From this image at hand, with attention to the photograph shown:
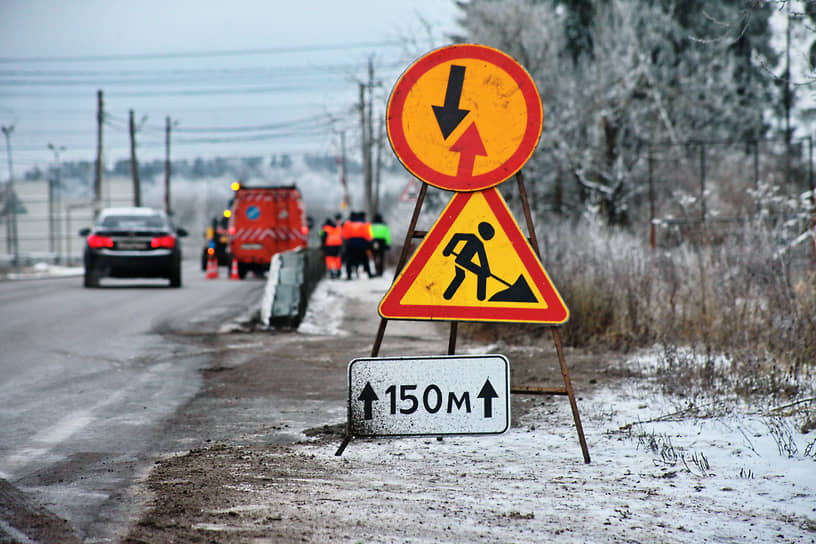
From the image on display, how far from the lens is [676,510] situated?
13.7 feet

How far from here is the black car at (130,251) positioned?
69.9 ft

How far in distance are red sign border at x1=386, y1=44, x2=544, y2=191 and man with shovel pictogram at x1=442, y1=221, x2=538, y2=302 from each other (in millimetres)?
241

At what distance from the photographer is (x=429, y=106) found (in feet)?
16.6

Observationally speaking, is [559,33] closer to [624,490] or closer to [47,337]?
[47,337]

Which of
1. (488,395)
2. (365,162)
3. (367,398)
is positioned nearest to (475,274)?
(488,395)

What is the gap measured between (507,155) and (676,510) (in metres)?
1.92

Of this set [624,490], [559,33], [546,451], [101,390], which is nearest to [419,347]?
[101,390]

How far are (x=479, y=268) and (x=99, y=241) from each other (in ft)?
58.2

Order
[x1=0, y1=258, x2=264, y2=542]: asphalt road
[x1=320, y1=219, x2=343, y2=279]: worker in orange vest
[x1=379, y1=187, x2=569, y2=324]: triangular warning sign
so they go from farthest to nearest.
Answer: [x1=320, y1=219, x2=343, y2=279]: worker in orange vest
[x1=379, y1=187, x2=569, y2=324]: triangular warning sign
[x1=0, y1=258, x2=264, y2=542]: asphalt road

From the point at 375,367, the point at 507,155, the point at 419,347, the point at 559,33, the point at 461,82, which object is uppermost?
the point at 559,33

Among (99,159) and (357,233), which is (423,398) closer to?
(357,233)

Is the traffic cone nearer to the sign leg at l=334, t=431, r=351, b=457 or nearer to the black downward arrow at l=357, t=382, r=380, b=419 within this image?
the sign leg at l=334, t=431, r=351, b=457

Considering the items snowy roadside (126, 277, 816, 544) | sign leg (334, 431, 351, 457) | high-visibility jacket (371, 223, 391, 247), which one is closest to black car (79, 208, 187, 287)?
high-visibility jacket (371, 223, 391, 247)

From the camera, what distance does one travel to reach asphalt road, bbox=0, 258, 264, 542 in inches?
180
